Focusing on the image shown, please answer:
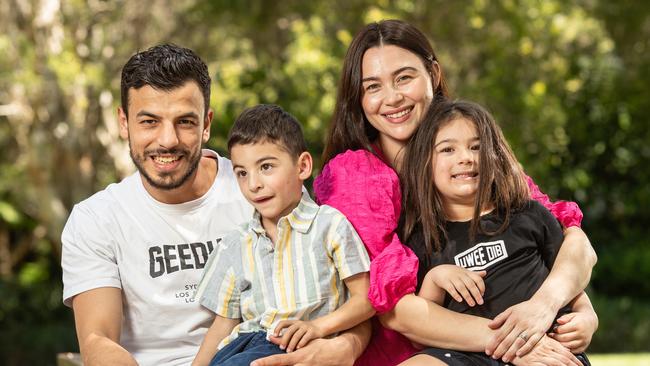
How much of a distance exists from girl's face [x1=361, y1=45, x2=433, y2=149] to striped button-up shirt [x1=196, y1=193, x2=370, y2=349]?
517mm

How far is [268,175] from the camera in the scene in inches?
136

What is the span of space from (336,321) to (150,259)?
92 cm

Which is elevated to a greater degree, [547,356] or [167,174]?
[167,174]

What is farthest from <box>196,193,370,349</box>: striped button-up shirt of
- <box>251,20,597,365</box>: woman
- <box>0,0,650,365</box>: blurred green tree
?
<box>0,0,650,365</box>: blurred green tree

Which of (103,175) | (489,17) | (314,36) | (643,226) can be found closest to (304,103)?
(314,36)

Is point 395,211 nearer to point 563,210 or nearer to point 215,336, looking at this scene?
point 563,210

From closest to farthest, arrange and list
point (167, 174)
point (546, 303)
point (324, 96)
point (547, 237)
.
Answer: point (546, 303), point (547, 237), point (167, 174), point (324, 96)

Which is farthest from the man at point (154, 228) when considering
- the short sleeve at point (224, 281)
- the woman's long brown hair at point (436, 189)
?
the woman's long brown hair at point (436, 189)

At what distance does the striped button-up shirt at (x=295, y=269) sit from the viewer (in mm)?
3459

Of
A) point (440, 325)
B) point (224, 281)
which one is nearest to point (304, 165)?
point (224, 281)

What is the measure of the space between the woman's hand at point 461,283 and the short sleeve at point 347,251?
271 millimetres

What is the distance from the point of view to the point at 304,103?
979cm

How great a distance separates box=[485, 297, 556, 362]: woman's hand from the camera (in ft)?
11.2

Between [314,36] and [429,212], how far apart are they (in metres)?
7.27
